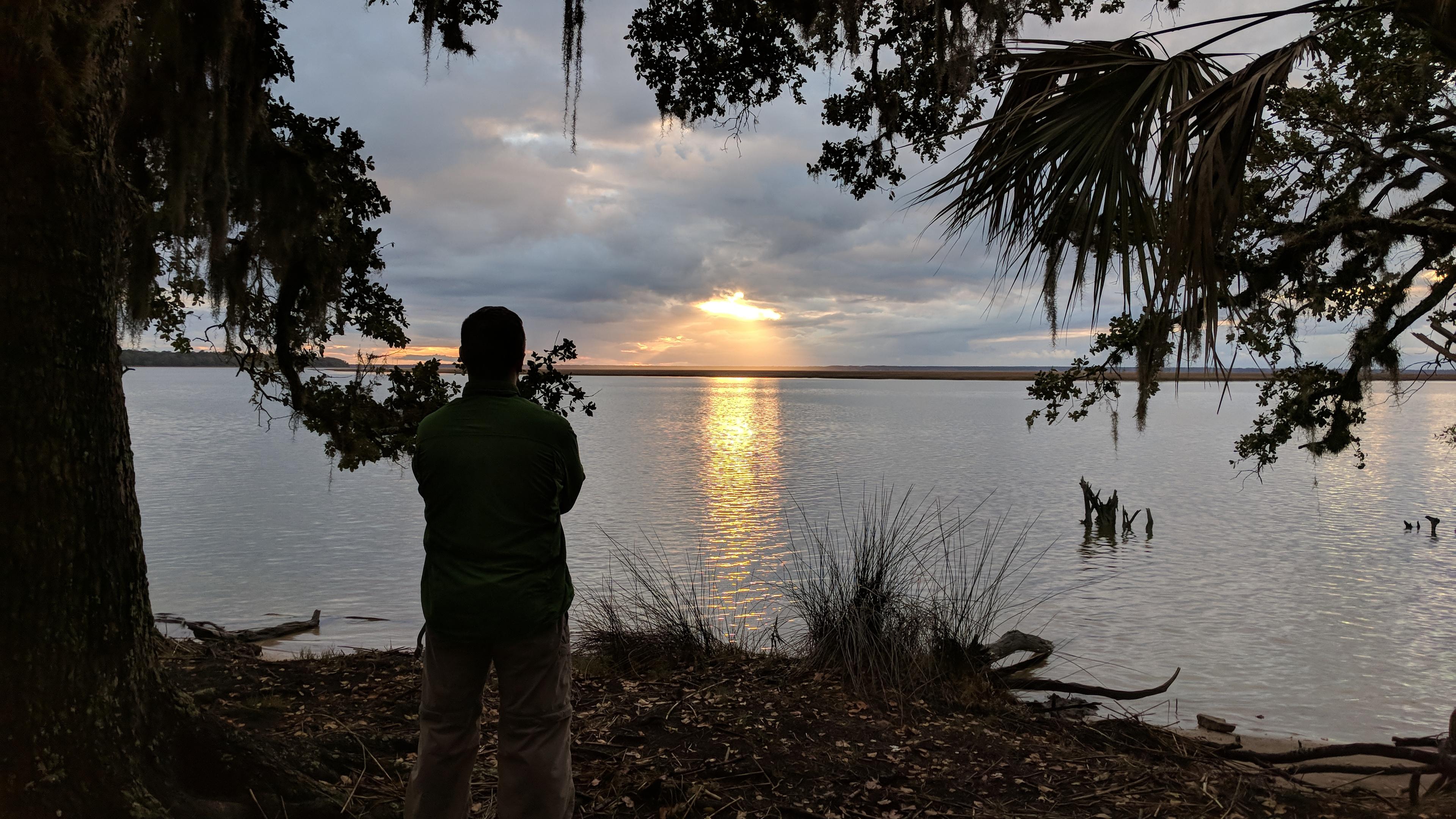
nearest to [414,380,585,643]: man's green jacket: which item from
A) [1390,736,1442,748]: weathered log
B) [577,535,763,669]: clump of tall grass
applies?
[577,535,763,669]: clump of tall grass

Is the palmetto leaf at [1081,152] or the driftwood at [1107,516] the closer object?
the palmetto leaf at [1081,152]

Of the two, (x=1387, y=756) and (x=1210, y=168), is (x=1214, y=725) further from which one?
(x=1210, y=168)

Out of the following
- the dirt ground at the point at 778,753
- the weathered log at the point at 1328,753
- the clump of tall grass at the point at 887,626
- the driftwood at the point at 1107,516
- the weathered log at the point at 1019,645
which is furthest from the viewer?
the driftwood at the point at 1107,516

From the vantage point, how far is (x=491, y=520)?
8.82ft

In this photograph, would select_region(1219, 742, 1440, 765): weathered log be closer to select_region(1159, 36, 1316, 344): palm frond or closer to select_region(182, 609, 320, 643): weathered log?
select_region(1159, 36, 1316, 344): palm frond

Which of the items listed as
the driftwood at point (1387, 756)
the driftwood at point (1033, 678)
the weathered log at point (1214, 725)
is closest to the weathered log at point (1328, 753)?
the driftwood at point (1387, 756)

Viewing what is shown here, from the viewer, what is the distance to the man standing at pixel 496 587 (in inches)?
106

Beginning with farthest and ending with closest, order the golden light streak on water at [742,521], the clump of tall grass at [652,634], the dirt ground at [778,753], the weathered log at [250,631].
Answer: the golden light streak on water at [742,521], the weathered log at [250,631], the clump of tall grass at [652,634], the dirt ground at [778,753]

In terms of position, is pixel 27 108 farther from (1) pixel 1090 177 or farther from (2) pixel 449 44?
(1) pixel 1090 177

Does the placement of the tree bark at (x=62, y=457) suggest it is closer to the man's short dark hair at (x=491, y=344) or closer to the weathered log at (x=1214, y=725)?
the man's short dark hair at (x=491, y=344)

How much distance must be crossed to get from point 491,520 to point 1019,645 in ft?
20.8

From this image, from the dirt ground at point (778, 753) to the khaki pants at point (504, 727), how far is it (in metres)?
0.70

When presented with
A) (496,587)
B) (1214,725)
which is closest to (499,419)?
(496,587)

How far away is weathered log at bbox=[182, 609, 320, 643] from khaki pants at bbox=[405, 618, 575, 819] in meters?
5.63
